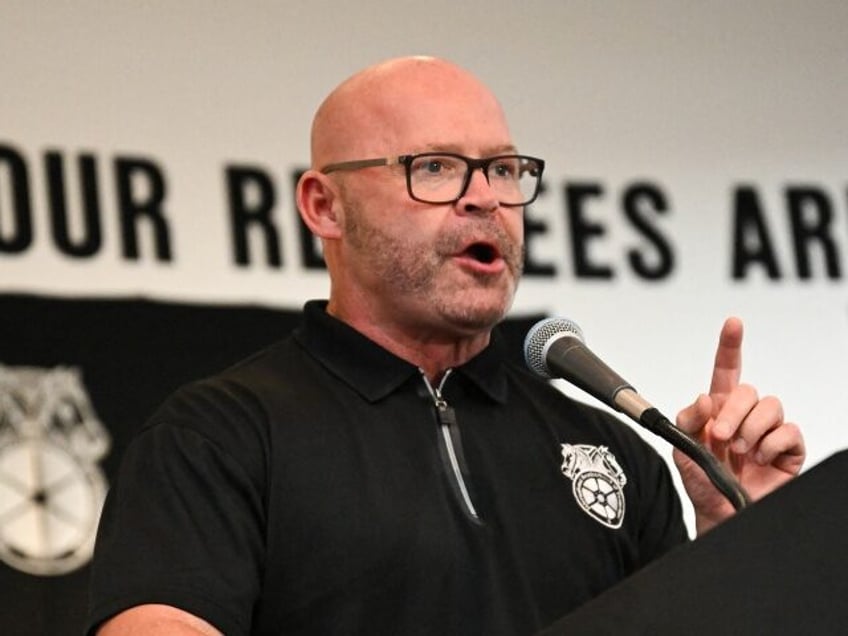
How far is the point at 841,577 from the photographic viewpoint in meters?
1.37

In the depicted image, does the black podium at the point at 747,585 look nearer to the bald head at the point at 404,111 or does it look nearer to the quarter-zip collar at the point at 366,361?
the quarter-zip collar at the point at 366,361

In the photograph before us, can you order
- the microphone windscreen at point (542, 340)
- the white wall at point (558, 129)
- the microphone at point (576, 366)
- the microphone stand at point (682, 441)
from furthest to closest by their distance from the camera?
the white wall at point (558, 129) → the microphone windscreen at point (542, 340) → the microphone at point (576, 366) → the microphone stand at point (682, 441)

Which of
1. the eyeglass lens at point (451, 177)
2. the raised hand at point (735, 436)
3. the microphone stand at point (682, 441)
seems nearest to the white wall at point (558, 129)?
the eyeglass lens at point (451, 177)

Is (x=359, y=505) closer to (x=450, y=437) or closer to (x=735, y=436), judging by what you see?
(x=450, y=437)

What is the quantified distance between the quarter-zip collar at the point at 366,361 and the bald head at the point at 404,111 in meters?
0.22

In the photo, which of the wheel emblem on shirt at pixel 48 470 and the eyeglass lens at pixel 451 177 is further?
the wheel emblem on shirt at pixel 48 470

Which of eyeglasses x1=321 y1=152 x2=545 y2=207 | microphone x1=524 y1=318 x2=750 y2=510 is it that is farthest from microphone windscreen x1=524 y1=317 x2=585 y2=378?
eyeglasses x1=321 y1=152 x2=545 y2=207

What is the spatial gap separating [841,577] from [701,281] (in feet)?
8.37

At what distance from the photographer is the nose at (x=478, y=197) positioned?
2200 mm

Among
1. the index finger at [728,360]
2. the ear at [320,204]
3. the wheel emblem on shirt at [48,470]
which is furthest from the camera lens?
the wheel emblem on shirt at [48,470]

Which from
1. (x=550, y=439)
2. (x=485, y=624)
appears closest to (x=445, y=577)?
(x=485, y=624)

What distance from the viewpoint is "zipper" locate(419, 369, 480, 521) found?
2117mm

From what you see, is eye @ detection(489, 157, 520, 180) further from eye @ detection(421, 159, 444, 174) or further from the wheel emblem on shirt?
the wheel emblem on shirt

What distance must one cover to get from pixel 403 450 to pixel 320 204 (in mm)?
418
